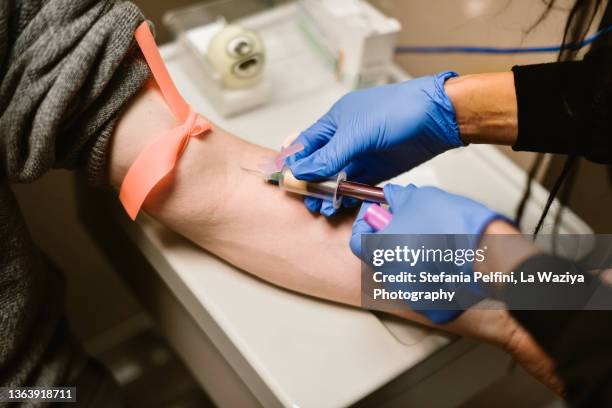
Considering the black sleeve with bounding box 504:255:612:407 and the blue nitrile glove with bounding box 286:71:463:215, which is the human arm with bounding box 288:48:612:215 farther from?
the black sleeve with bounding box 504:255:612:407

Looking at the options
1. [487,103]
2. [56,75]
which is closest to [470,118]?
[487,103]

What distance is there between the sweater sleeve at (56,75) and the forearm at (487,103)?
0.42 m

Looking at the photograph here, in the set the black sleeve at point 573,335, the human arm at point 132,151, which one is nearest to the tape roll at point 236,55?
the human arm at point 132,151

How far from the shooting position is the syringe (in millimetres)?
719

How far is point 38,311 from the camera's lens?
0.79 meters

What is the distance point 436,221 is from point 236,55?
17.6 inches

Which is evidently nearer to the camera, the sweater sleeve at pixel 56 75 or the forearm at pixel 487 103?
the sweater sleeve at pixel 56 75

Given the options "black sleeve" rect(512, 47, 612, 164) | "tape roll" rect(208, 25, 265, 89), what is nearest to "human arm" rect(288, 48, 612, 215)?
"black sleeve" rect(512, 47, 612, 164)

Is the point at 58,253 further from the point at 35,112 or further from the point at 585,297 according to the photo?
the point at 585,297

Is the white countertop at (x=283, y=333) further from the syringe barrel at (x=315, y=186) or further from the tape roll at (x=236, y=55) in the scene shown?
the tape roll at (x=236, y=55)

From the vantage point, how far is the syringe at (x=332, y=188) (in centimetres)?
72

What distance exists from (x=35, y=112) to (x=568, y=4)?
2.30 ft

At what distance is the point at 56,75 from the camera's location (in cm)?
66

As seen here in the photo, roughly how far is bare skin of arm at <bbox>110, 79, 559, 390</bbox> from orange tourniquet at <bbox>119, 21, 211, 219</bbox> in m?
0.01
